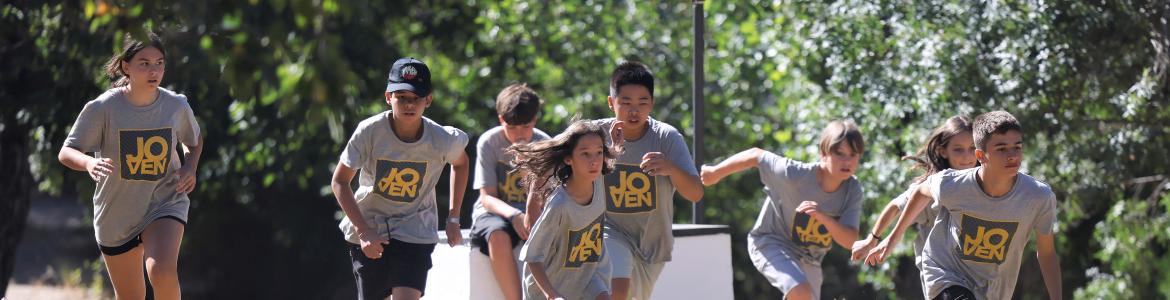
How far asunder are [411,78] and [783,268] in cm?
214

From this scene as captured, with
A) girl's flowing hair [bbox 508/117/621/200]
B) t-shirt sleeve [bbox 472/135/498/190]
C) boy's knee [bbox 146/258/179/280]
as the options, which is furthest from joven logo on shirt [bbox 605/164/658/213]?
boy's knee [bbox 146/258/179/280]

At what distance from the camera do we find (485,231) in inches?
291

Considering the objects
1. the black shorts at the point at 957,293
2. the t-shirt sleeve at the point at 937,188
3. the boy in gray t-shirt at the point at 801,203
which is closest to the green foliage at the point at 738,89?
the boy in gray t-shirt at the point at 801,203

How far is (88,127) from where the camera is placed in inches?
249

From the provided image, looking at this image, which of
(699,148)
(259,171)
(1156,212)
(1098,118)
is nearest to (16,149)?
(259,171)

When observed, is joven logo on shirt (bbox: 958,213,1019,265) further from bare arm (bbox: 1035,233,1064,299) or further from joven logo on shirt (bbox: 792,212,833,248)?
joven logo on shirt (bbox: 792,212,833,248)

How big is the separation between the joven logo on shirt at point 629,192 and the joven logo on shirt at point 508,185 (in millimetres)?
793

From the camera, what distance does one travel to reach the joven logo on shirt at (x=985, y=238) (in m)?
6.36

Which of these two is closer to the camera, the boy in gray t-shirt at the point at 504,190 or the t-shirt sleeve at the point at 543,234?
the t-shirt sleeve at the point at 543,234

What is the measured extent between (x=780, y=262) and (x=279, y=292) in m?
14.0

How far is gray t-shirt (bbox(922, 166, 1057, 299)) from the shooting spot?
20.8 ft

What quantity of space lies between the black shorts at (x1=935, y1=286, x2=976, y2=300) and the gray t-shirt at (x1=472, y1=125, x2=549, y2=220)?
2.22 metres

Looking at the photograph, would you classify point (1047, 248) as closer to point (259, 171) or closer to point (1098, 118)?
point (1098, 118)

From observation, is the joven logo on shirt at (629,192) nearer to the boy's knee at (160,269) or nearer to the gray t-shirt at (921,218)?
the gray t-shirt at (921,218)
